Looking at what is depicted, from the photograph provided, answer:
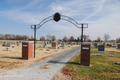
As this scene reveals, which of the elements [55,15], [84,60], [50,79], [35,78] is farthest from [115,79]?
[55,15]

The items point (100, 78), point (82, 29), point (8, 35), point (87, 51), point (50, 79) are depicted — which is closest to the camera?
point (50, 79)

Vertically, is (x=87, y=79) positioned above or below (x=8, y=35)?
below

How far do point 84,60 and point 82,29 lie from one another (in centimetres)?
323

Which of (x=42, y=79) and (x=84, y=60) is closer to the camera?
(x=42, y=79)

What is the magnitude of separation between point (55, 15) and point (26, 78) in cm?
679

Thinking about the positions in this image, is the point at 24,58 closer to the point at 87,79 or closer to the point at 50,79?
the point at 50,79

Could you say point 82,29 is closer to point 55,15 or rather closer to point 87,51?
point 87,51

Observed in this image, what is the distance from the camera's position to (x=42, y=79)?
5.33 meters

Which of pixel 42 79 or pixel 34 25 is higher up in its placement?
pixel 34 25

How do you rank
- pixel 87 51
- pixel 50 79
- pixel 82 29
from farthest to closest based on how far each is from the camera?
pixel 82 29 < pixel 87 51 < pixel 50 79

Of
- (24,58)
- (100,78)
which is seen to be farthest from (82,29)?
(24,58)

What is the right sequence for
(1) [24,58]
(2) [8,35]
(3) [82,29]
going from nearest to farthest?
(3) [82,29] < (1) [24,58] < (2) [8,35]

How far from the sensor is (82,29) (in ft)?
30.7

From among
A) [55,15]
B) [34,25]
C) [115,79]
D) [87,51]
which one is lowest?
[115,79]
